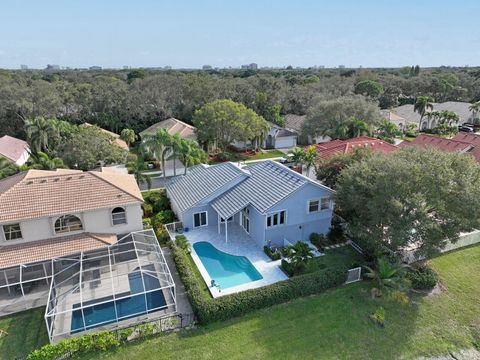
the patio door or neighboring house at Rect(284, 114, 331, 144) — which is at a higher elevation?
neighboring house at Rect(284, 114, 331, 144)

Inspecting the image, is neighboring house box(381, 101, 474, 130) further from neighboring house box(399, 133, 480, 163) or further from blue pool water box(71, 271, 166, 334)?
blue pool water box(71, 271, 166, 334)

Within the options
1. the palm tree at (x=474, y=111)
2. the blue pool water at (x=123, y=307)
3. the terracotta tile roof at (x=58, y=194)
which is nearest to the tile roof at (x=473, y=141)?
the palm tree at (x=474, y=111)

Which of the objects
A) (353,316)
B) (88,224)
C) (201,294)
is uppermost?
(88,224)

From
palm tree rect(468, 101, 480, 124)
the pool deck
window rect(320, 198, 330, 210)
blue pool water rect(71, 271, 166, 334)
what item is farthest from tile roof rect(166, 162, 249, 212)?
palm tree rect(468, 101, 480, 124)

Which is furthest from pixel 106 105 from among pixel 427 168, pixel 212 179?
pixel 427 168

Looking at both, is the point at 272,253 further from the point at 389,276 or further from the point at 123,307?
the point at 123,307

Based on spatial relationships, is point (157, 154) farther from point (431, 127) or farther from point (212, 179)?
point (431, 127)
